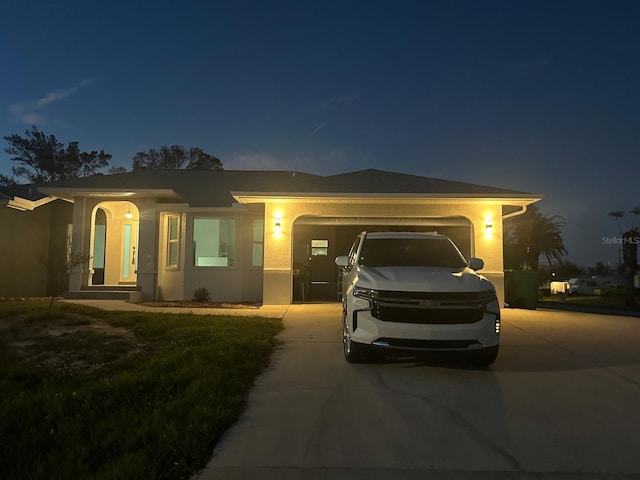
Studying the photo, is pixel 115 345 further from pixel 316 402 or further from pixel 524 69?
pixel 524 69

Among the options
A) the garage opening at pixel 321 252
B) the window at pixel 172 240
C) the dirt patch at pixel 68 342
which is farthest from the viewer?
the garage opening at pixel 321 252

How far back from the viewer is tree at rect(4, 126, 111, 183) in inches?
1551

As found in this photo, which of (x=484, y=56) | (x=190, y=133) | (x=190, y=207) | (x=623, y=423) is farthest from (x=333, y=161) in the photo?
(x=623, y=423)

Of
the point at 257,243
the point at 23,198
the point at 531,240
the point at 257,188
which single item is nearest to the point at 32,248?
the point at 23,198

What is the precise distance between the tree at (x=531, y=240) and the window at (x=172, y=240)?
1180 inches

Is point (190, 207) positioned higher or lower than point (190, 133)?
lower

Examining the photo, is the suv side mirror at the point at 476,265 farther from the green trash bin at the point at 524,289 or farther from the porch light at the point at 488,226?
the green trash bin at the point at 524,289

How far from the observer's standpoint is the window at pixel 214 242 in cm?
1447

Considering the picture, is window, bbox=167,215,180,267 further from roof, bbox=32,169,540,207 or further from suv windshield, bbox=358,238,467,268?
suv windshield, bbox=358,238,467,268

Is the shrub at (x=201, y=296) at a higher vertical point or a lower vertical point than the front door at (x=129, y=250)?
lower

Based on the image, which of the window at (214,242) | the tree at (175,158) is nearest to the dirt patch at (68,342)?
the window at (214,242)

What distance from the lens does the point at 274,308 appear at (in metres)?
12.0

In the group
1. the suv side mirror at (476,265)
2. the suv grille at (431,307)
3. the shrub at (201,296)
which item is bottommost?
the shrub at (201,296)

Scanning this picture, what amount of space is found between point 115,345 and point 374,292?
4148 millimetres
